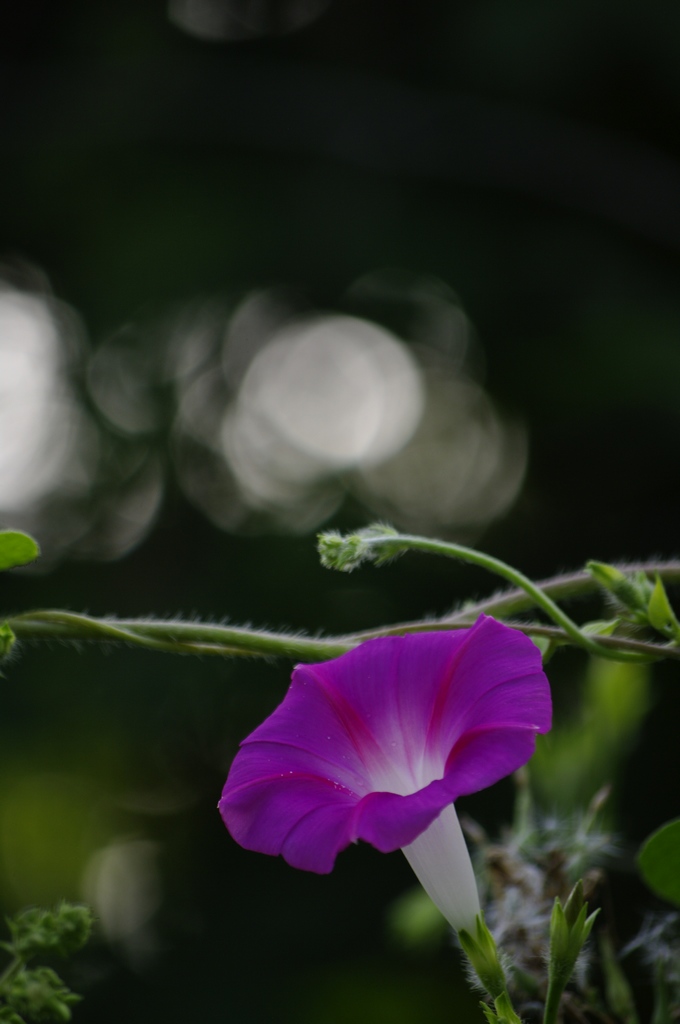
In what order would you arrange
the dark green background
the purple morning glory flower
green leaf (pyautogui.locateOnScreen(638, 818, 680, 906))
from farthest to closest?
the dark green background → green leaf (pyautogui.locateOnScreen(638, 818, 680, 906)) → the purple morning glory flower

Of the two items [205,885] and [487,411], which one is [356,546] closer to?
[205,885]

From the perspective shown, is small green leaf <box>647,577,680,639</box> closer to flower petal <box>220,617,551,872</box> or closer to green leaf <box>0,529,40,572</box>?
flower petal <box>220,617,551,872</box>

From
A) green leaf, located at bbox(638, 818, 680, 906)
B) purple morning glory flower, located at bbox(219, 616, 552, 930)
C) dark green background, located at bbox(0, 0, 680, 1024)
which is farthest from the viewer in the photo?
dark green background, located at bbox(0, 0, 680, 1024)

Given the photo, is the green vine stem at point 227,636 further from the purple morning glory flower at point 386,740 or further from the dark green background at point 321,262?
the dark green background at point 321,262

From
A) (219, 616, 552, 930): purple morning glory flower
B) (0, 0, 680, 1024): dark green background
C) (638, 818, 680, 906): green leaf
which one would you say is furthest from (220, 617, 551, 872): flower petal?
(0, 0, 680, 1024): dark green background

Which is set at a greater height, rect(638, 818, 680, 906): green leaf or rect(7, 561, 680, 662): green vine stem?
rect(7, 561, 680, 662): green vine stem

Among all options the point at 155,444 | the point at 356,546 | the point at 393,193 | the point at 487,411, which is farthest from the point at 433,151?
the point at 356,546

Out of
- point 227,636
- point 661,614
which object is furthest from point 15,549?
point 661,614
